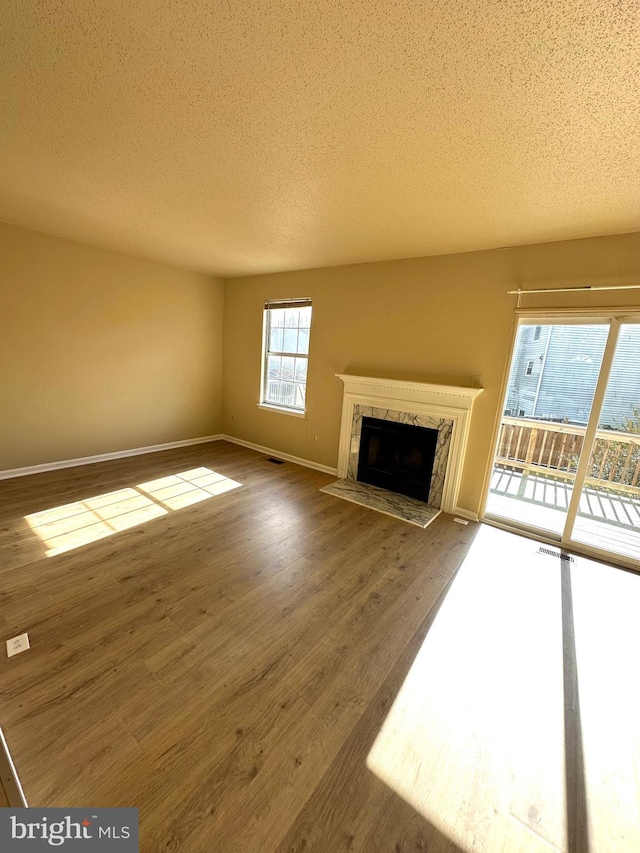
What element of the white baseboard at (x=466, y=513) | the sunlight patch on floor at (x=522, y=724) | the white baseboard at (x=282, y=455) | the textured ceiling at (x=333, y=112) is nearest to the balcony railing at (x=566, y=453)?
the white baseboard at (x=466, y=513)

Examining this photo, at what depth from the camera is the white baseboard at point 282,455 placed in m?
4.48

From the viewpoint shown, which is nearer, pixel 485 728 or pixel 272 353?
pixel 485 728

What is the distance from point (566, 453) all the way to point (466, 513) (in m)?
1.05

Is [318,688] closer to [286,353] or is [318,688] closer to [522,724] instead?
[522,724]

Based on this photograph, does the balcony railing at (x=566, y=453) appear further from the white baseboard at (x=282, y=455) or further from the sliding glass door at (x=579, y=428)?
the white baseboard at (x=282, y=455)

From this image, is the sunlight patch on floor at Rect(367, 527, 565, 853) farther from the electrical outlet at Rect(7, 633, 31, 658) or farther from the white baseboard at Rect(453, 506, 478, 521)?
the electrical outlet at Rect(7, 633, 31, 658)

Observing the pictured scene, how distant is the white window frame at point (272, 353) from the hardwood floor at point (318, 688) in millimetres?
2253

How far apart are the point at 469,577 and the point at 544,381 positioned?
6.07 ft

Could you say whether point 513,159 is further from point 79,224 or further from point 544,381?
point 79,224

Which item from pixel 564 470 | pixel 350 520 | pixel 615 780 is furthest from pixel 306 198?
pixel 615 780

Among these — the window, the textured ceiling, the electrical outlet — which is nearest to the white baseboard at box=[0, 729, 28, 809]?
the electrical outlet

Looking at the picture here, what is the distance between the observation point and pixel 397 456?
12.7 ft

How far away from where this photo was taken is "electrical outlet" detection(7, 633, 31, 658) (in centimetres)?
162

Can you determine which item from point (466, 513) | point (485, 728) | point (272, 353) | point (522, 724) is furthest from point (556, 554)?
point (272, 353)
